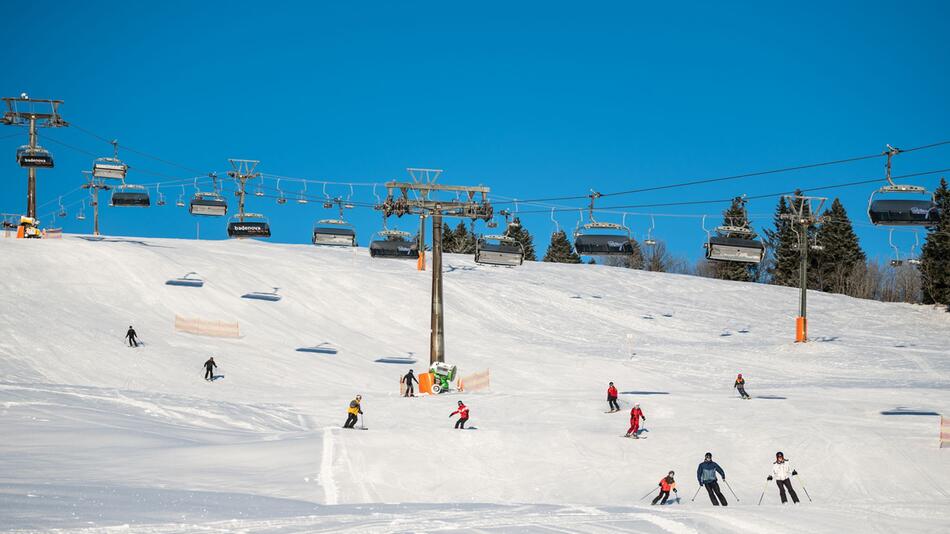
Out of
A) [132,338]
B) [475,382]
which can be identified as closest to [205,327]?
[132,338]

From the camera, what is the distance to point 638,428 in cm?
2747

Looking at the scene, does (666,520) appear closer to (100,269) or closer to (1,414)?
(1,414)

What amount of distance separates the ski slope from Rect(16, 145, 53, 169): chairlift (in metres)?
5.48

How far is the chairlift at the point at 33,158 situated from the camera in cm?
5078

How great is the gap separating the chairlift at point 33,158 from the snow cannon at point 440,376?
27884mm


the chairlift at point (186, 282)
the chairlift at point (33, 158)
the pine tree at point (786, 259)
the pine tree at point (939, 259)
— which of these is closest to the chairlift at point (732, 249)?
the chairlift at point (186, 282)

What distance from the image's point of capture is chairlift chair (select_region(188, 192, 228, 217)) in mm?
48250

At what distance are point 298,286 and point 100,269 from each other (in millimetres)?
12187

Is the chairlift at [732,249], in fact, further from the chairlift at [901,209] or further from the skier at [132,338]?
the skier at [132,338]

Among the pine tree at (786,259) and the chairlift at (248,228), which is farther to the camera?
the pine tree at (786,259)

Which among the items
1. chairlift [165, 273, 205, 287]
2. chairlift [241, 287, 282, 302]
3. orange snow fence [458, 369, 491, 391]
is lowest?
orange snow fence [458, 369, 491, 391]

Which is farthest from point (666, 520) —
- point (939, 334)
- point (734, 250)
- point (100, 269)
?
point (939, 334)

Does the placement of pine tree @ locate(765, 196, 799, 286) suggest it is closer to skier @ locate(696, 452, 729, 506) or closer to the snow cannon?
the snow cannon

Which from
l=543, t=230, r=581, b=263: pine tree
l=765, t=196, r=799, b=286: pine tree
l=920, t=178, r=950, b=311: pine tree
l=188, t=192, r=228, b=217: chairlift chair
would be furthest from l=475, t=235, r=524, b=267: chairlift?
l=543, t=230, r=581, b=263: pine tree
